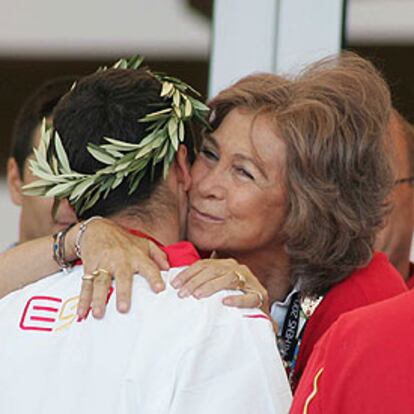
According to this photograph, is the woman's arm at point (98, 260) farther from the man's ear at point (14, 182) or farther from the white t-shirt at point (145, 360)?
the man's ear at point (14, 182)

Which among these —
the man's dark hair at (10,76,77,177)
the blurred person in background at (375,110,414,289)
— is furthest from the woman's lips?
the man's dark hair at (10,76,77,177)

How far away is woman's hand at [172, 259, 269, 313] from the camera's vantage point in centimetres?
211

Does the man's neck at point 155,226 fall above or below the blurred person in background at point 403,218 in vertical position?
above

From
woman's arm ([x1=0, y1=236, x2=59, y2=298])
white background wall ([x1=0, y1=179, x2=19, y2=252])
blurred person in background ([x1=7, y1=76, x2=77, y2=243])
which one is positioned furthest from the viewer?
white background wall ([x1=0, y1=179, x2=19, y2=252])

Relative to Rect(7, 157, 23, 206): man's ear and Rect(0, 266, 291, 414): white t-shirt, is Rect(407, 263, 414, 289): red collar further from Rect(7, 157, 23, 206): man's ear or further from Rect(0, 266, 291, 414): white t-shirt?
Rect(0, 266, 291, 414): white t-shirt

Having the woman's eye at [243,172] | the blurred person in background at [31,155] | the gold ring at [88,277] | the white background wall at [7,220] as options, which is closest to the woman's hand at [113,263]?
the gold ring at [88,277]

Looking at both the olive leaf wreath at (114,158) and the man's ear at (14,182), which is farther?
the man's ear at (14,182)

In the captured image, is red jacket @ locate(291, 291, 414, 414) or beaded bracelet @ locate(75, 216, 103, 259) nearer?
red jacket @ locate(291, 291, 414, 414)

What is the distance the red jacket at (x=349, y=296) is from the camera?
265 centimetres

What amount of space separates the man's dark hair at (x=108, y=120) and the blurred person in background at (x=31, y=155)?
3.97 ft

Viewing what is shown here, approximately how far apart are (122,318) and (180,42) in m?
1.85

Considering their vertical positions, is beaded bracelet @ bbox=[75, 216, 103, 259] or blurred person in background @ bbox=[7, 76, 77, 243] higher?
beaded bracelet @ bbox=[75, 216, 103, 259]

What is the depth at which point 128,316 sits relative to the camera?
81.4 inches

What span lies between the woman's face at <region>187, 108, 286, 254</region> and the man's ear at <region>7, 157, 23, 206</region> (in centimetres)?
117
